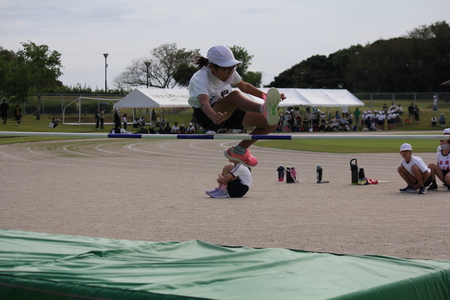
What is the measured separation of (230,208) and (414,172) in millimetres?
3813

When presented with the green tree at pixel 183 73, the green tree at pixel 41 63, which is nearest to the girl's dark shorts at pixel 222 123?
the green tree at pixel 41 63

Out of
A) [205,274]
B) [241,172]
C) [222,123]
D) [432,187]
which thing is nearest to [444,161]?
[432,187]

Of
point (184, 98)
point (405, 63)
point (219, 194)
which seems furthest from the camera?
point (405, 63)

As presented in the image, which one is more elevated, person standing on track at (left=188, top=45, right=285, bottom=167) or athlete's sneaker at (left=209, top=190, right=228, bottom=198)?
person standing on track at (left=188, top=45, right=285, bottom=167)

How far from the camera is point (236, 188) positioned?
10703 millimetres

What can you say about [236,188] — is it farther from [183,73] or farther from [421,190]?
[183,73]

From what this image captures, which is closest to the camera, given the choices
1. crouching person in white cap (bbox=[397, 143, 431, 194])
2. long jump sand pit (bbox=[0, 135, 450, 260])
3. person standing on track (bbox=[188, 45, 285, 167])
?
person standing on track (bbox=[188, 45, 285, 167])

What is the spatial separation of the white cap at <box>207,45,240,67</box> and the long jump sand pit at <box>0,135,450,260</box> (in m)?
1.98

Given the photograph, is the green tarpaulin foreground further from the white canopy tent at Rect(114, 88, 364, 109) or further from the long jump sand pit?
the white canopy tent at Rect(114, 88, 364, 109)

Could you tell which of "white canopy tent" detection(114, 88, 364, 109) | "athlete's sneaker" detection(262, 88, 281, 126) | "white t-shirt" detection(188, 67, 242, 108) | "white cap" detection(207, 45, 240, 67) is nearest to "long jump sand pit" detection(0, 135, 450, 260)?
"athlete's sneaker" detection(262, 88, 281, 126)

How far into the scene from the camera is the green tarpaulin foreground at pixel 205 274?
3455 mm

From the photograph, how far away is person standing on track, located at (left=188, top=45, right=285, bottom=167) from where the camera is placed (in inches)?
222

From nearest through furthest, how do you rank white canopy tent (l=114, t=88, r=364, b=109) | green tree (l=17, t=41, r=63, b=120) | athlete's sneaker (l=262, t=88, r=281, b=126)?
athlete's sneaker (l=262, t=88, r=281, b=126) → white canopy tent (l=114, t=88, r=364, b=109) → green tree (l=17, t=41, r=63, b=120)

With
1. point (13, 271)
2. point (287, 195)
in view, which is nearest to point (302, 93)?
point (287, 195)
